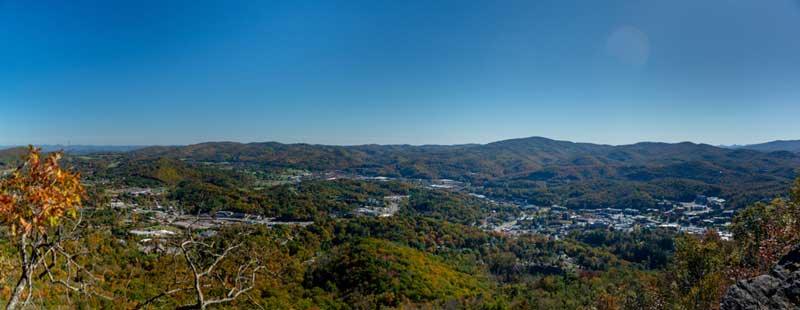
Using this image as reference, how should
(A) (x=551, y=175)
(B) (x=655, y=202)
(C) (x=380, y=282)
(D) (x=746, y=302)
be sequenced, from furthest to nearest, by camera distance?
1. (A) (x=551, y=175)
2. (B) (x=655, y=202)
3. (C) (x=380, y=282)
4. (D) (x=746, y=302)

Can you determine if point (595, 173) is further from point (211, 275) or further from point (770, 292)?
point (211, 275)

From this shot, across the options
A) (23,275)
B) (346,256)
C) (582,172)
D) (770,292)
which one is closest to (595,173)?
(582,172)

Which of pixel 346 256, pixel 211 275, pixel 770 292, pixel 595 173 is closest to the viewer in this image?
→ pixel 211 275

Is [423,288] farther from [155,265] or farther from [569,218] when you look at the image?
[569,218]

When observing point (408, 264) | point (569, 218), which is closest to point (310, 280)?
point (408, 264)

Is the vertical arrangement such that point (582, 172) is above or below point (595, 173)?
above

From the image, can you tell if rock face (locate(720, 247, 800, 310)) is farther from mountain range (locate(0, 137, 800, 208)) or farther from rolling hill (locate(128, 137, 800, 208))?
rolling hill (locate(128, 137, 800, 208))
